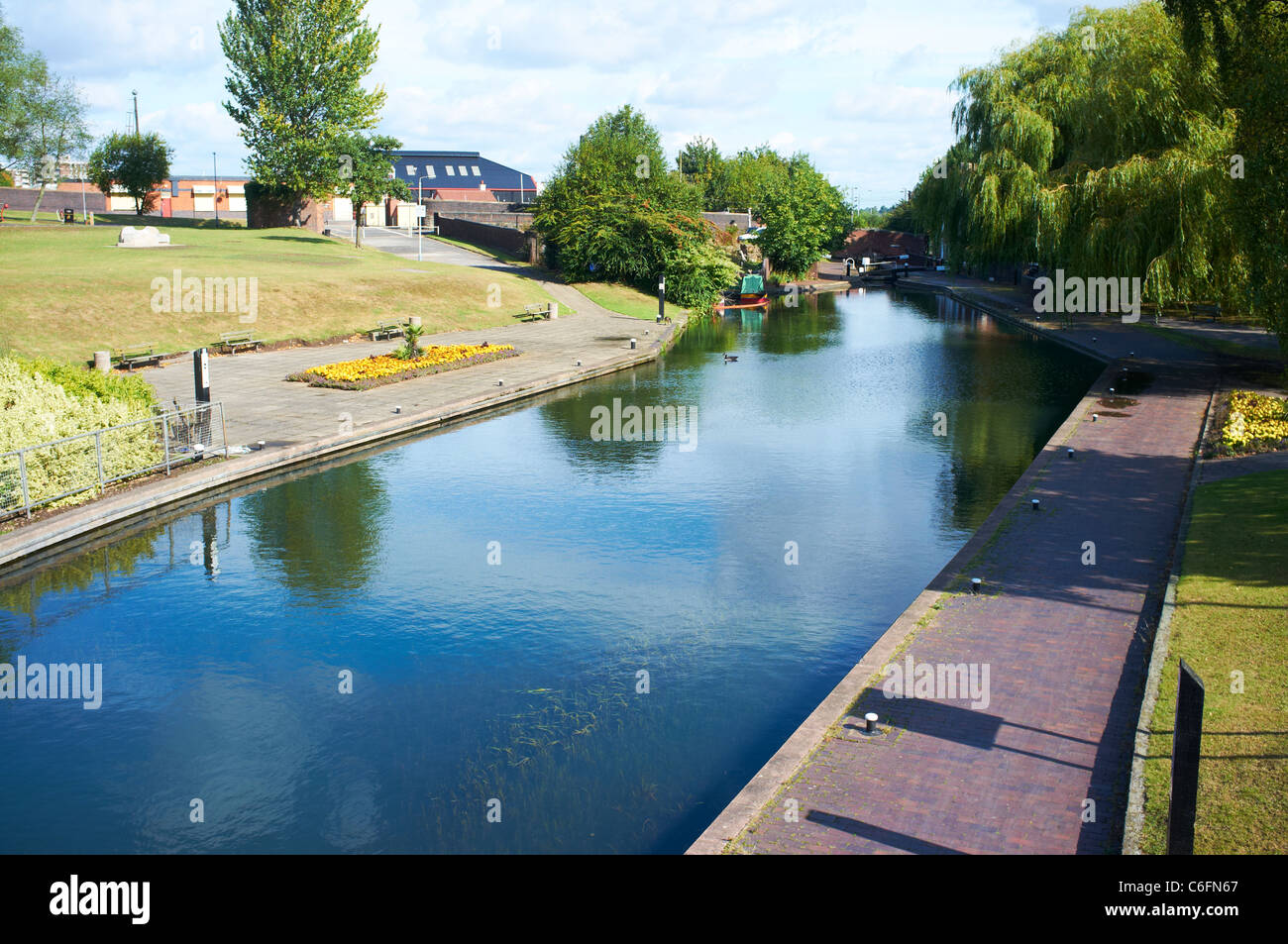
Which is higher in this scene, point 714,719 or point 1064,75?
point 1064,75

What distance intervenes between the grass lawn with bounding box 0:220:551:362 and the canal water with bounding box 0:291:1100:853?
14.8 metres

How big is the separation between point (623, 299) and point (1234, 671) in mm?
47804

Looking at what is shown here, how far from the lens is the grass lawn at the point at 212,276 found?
108ft

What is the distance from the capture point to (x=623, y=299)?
56.6 metres

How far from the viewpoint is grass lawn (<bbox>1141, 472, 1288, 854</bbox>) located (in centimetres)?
816

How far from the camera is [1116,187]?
108 ft

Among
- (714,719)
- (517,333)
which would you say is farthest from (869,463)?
(517,333)

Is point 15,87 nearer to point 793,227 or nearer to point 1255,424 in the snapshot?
point 793,227

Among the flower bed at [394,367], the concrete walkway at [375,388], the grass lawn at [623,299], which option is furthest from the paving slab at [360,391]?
the grass lawn at [623,299]

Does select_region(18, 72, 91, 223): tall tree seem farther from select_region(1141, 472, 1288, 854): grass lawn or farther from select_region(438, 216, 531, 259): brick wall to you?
select_region(1141, 472, 1288, 854): grass lawn

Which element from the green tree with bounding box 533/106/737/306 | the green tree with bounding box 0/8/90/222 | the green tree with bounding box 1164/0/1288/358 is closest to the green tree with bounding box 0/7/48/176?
the green tree with bounding box 0/8/90/222

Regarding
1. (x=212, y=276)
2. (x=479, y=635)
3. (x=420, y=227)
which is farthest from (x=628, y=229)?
(x=479, y=635)

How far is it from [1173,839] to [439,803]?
20.8ft

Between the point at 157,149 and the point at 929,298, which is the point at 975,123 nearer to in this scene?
the point at 929,298
